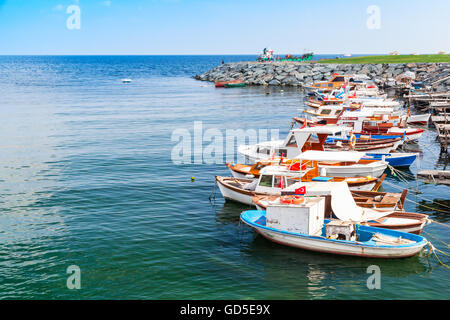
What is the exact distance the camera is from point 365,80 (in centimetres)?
9050

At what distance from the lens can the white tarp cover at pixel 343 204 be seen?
2236cm

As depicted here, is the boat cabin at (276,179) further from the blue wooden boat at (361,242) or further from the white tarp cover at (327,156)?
the blue wooden boat at (361,242)

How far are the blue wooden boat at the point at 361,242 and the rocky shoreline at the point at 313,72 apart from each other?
72.0 meters

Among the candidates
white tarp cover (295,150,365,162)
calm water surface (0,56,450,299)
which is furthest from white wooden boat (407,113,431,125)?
white tarp cover (295,150,365,162)

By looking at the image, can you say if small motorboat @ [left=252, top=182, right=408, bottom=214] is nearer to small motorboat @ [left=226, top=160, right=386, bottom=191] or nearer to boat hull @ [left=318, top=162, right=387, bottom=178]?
small motorboat @ [left=226, top=160, right=386, bottom=191]

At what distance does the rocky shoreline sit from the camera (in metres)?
94.7

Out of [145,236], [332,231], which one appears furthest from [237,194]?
[332,231]

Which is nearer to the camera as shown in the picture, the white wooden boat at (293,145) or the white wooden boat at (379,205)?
the white wooden boat at (379,205)

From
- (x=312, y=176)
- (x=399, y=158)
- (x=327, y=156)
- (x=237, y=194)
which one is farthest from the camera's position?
(x=399, y=158)

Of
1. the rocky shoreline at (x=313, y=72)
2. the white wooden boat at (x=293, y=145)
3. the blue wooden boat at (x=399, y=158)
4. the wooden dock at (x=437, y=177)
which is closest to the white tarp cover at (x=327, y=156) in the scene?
the white wooden boat at (x=293, y=145)

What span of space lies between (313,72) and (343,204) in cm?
9281

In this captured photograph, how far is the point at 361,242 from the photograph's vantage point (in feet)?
68.0

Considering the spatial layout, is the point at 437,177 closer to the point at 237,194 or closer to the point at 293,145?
the point at 293,145

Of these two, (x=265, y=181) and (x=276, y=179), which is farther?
(x=265, y=181)
